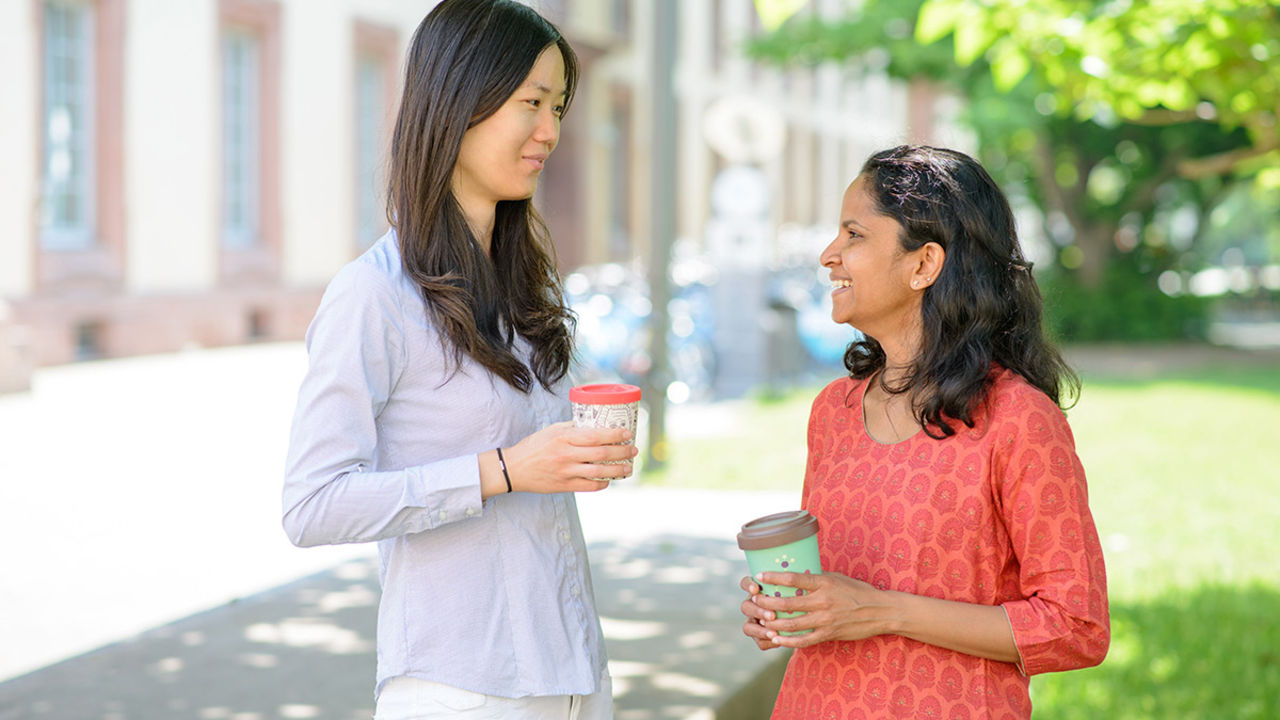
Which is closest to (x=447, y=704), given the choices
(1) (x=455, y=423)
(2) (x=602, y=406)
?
(1) (x=455, y=423)

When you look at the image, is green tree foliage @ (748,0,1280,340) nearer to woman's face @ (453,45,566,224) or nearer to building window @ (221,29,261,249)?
building window @ (221,29,261,249)

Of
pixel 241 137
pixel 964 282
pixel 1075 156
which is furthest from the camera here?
pixel 1075 156

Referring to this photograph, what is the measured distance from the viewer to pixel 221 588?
6.00 m

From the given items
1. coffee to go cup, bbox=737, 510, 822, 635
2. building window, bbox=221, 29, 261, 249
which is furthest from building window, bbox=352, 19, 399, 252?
coffee to go cup, bbox=737, 510, 822, 635

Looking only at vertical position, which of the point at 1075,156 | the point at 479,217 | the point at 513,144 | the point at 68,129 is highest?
the point at 1075,156

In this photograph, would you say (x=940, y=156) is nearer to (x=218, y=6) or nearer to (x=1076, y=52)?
(x=1076, y=52)

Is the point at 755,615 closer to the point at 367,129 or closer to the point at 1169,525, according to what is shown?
the point at 1169,525

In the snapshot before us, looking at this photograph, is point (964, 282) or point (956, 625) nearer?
point (956, 625)

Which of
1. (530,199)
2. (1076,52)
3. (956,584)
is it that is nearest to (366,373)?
(530,199)

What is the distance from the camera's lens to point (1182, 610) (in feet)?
19.9

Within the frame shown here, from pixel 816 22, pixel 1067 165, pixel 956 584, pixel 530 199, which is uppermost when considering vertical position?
pixel 816 22

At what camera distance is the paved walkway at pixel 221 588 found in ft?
13.4

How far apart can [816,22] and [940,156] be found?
2041cm

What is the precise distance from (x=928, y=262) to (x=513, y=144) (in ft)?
2.25
